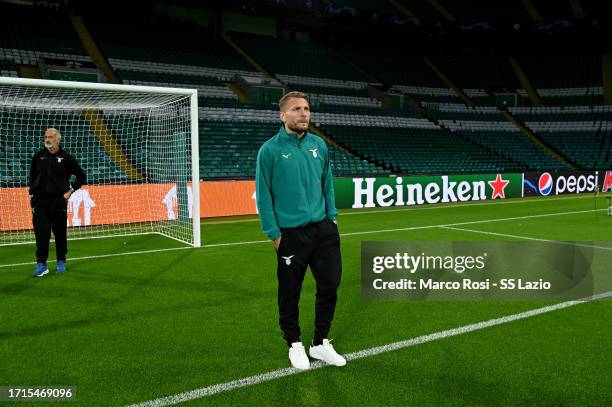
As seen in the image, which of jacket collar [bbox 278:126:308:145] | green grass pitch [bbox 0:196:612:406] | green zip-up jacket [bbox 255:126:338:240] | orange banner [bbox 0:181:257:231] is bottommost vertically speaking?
green grass pitch [bbox 0:196:612:406]

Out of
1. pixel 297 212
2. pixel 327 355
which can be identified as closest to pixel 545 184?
pixel 327 355

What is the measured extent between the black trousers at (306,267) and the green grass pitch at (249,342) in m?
0.42

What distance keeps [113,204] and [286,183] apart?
991 cm

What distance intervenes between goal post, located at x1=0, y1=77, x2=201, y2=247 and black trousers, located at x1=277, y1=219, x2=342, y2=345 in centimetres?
615

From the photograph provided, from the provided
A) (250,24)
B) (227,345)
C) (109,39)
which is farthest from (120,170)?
(250,24)

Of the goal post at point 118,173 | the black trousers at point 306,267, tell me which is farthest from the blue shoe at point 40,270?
the black trousers at point 306,267

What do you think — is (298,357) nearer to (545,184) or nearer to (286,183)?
→ (286,183)

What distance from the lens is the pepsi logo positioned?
2253 cm

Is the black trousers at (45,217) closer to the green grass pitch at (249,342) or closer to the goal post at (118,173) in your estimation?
the green grass pitch at (249,342)

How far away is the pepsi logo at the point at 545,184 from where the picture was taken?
73.9 feet

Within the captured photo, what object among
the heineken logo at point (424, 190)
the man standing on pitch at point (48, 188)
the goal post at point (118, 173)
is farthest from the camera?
the heineken logo at point (424, 190)

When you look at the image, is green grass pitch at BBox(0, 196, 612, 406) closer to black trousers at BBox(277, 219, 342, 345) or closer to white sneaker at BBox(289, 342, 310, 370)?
white sneaker at BBox(289, 342, 310, 370)

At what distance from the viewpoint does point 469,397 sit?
361cm

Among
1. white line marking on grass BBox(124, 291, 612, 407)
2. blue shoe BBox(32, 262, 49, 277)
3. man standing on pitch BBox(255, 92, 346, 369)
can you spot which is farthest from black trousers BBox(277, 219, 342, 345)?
blue shoe BBox(32, 262, 49, 277)
